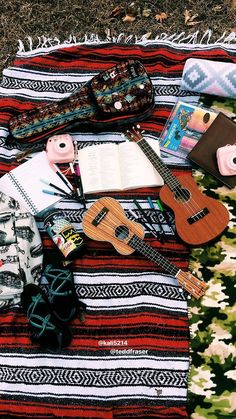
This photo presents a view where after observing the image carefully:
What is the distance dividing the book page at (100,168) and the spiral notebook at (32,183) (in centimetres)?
12

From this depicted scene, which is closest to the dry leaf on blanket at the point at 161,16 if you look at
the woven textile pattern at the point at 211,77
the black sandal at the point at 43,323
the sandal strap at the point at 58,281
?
the woven textile pattern at the point at 211,77

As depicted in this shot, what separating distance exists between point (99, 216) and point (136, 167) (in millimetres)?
313

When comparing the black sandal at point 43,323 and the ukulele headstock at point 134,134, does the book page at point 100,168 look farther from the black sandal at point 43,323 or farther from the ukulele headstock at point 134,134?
the black sandal at point 43,323

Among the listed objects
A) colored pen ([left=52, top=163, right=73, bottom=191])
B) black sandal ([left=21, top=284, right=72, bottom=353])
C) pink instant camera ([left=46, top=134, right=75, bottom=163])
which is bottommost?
black sandal ([left=21, top=284, right=72, bottom=353])

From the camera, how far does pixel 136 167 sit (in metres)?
2.45

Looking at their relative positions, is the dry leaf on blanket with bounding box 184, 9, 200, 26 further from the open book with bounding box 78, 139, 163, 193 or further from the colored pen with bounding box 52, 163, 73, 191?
the colored pen with bounding box 52, 163, 73, 191

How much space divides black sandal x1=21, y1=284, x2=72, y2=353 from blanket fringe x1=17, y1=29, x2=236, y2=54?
138cm

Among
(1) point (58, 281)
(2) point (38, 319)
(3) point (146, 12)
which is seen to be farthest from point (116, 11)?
(2) point (38, 319)

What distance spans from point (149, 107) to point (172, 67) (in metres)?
0.30

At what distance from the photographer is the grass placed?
2.84m

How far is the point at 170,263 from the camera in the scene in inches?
89.0

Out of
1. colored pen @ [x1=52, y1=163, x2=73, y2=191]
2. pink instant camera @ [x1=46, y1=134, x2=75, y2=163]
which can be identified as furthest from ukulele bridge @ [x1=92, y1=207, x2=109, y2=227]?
pink instant camera @ [x1=46, y1=134, x2=75, y2=163]

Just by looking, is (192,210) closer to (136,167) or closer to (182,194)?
(182,194)

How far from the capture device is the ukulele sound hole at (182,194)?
2.32 meters
